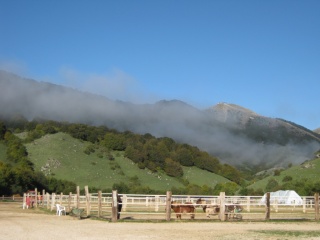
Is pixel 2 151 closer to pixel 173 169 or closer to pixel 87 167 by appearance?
pixel 87 167

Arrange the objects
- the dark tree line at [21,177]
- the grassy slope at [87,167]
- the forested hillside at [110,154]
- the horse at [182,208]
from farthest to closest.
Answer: the grassy slope at [87,167], the forested hillside at [110,154], the dark tree line at [21,177], the horse at [182,208]

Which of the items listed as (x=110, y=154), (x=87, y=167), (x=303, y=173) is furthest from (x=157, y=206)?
(x=110, y=154)

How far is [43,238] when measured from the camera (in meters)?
15.7

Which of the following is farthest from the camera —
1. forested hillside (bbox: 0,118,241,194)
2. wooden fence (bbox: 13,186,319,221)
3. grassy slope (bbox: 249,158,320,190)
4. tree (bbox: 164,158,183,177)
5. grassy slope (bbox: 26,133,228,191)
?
tree (bbox: 164,158,183,177)

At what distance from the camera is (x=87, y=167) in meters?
120

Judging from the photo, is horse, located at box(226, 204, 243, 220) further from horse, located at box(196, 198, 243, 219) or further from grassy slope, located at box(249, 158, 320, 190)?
grassy slope, located at box(249, 158, 320, 190)

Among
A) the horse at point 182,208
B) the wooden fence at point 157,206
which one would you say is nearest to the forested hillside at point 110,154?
the wooden fence at point 157,206

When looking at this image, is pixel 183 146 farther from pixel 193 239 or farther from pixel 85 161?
pixel 193 239

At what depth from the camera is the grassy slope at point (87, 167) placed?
112375mm

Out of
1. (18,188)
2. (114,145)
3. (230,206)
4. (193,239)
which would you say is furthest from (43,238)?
(114,145)

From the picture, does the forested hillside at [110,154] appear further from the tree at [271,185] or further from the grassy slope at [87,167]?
the tree at [271,185]

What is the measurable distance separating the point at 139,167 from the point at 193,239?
411 feet

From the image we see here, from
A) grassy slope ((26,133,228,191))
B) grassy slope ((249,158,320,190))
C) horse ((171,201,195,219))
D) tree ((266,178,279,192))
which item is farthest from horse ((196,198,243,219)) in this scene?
grassy slope ((26,133,228,191))

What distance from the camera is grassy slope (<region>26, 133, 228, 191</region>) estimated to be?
11238 cm
